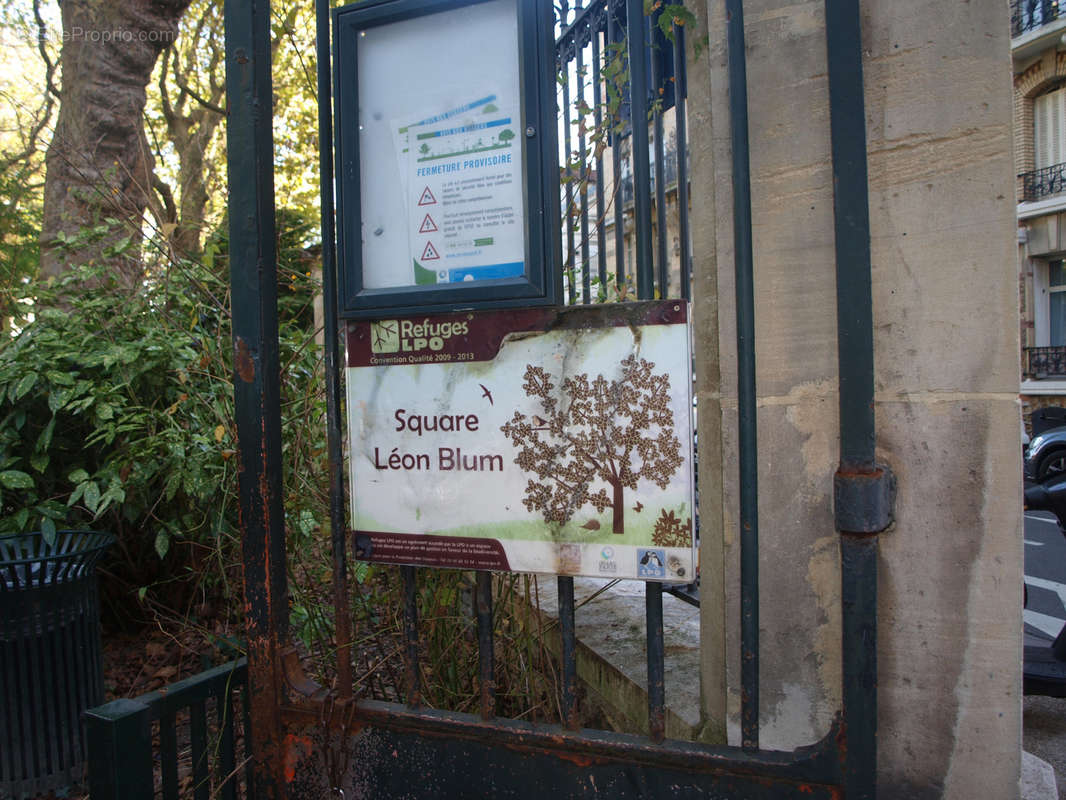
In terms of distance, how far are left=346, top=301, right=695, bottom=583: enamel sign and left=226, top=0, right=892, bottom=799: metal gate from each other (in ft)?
0.29

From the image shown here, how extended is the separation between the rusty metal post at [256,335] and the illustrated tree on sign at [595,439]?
65cm

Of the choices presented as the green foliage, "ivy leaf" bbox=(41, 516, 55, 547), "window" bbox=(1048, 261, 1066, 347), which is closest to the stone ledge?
the green foliage

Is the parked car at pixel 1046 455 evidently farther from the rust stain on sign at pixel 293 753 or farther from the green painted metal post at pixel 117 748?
the green painted metal post at pixel 117 748

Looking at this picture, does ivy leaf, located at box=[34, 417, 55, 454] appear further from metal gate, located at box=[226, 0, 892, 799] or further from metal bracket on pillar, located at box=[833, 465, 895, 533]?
metal bracket on pillar, located at box=[833, 465, 895, 533]

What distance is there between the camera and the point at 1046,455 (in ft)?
38.9

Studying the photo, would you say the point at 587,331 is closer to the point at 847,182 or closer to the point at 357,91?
the point at 847,182

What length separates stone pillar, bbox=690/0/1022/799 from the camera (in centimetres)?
154

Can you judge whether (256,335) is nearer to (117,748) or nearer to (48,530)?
(117,748)

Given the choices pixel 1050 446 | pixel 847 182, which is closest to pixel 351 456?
pixel 847 182

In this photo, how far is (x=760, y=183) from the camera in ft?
5.51

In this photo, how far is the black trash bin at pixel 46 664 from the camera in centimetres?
289

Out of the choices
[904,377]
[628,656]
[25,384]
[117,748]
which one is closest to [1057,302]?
[628,656]

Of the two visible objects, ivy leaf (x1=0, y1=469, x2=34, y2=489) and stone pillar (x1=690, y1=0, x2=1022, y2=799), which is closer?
stone pillar (x1=690, y1=0, x2=1022, y2=799)

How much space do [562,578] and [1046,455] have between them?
41.9ft
